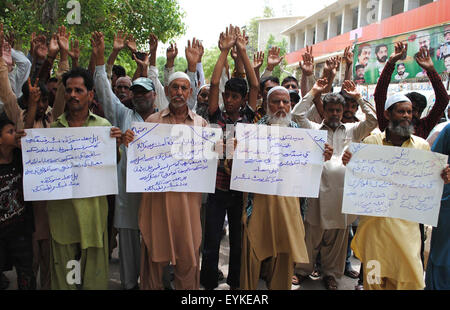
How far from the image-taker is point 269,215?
3092 mm

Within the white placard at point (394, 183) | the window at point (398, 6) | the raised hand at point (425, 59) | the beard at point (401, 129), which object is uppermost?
the window at point (398, 6)

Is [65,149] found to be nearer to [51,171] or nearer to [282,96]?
[51,171]

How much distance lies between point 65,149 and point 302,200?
7.71 feet

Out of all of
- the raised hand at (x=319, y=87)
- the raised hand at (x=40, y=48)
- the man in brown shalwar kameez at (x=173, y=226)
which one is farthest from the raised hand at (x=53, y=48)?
the raised hand at (x=319, y=87)

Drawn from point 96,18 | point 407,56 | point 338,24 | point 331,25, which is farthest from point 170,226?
point 338,24

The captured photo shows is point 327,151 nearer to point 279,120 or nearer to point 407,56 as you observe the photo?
point 279,120

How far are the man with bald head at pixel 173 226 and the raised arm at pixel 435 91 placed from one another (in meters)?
2.45

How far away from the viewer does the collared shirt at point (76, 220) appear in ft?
9.46

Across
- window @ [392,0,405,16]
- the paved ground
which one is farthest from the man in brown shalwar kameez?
window @ [392,0,405,16]

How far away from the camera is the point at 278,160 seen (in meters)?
3.06

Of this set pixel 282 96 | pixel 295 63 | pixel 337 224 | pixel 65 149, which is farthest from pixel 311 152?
pixel 295 63

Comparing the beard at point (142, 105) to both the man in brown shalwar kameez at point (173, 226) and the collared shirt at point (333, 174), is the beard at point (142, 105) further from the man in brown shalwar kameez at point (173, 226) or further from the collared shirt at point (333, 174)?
the collared shirt at point (333, 174)

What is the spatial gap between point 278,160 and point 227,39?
1.60 meters

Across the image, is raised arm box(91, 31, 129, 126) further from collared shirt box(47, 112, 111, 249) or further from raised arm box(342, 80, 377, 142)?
raised arm box(342, 80, 377, 142)
